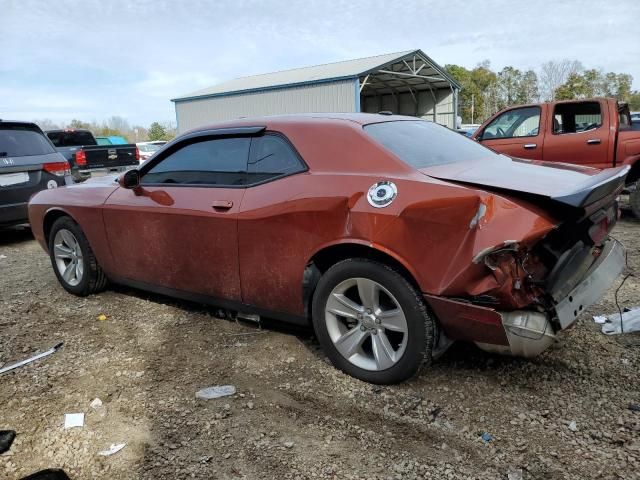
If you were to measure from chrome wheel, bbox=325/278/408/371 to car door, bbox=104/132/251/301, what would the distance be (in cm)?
82

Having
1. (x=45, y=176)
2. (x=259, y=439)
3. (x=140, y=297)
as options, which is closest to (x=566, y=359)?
(x=259, y=439)

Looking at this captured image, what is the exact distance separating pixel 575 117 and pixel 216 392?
6899 millimetres

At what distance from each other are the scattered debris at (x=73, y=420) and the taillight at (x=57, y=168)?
5.58 meters

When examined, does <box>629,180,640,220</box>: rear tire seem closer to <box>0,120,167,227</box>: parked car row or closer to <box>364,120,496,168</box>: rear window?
<box>364,120,496,168</box>: rear window

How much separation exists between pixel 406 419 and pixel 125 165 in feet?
33.8

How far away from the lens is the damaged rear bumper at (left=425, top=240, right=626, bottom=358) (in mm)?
2555

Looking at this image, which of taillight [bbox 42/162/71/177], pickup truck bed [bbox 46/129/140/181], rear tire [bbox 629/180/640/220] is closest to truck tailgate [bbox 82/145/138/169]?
pickup truck bed [bbox 46/129/140/181]

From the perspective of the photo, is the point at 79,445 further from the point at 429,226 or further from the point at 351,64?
the point at 351,64

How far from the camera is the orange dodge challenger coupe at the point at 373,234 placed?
2557 millimetres

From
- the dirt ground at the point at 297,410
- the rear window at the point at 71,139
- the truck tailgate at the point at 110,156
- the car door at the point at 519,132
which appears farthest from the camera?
the rear window at the point at 71,139

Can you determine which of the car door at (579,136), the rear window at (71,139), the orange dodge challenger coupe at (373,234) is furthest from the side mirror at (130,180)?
the rear window at (71,139)

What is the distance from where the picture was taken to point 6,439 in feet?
8.70

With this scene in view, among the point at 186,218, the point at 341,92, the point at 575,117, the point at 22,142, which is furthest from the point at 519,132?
the point at 341,92

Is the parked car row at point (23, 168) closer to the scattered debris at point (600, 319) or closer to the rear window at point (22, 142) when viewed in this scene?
the rear window at point (22, 142)
